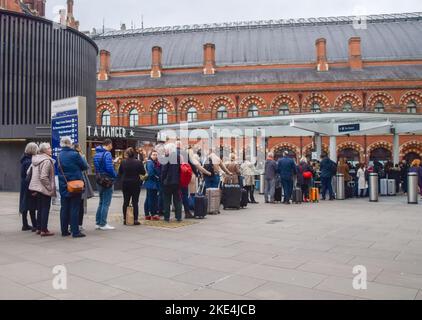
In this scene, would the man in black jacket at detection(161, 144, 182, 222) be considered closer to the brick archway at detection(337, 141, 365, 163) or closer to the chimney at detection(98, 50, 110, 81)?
the brick archway at detection(337, 141, 365, 163)

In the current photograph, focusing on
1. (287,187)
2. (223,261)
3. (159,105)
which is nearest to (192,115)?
(159,105)

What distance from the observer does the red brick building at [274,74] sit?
3528cm

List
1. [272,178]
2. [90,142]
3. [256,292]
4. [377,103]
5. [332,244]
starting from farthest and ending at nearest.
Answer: [377,103]
[90,142]
[272,178]
[332,244]
[256,292]

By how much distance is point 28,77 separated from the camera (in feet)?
70.9

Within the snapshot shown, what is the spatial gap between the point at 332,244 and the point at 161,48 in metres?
40.0

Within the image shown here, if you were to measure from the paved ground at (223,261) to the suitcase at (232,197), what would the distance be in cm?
244

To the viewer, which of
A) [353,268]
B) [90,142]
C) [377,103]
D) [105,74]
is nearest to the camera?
[353,268]

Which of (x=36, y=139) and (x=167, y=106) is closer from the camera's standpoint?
(x=36, y=139)

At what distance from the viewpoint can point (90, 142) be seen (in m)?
20.9

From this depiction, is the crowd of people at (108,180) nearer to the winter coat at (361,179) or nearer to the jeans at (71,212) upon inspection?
the jeans at (71,212)

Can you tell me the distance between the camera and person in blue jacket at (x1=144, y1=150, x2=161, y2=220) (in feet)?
31.7

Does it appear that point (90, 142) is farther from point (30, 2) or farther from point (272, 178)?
point (30, 2)

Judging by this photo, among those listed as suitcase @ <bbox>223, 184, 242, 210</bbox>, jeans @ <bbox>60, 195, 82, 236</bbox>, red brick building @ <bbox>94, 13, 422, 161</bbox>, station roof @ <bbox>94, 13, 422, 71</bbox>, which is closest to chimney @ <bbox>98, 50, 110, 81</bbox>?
red brick building @ <bbox>94, 13, 422, 161</bbox>

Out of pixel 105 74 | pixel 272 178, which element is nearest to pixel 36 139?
pixel 272 178
